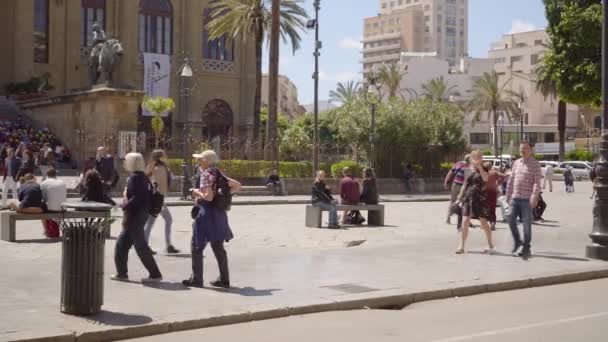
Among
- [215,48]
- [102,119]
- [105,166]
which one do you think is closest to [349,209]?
[105,166]

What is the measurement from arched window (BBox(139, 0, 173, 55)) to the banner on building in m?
1.37

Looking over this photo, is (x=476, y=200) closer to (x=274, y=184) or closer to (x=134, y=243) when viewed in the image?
(x=134, y=243)

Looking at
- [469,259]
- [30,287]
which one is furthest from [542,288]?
[30,287]

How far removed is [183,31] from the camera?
5434 centimetres

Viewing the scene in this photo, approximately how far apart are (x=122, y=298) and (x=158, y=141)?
22395 millimetres

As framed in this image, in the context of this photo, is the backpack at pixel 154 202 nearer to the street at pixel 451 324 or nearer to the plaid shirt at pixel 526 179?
the street at pixel 451 324

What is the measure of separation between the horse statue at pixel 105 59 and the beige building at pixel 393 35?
129 metres

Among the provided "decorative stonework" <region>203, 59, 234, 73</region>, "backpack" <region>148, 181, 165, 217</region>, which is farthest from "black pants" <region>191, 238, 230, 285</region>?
"decorative stonework" <region>203, 59, 234, 73</region>

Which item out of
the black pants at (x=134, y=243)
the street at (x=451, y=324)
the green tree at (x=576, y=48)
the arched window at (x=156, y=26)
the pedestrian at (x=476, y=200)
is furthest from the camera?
the arched window at (x=156, y=26)

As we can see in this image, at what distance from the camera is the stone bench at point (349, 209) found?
732 inches

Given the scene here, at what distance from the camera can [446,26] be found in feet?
586

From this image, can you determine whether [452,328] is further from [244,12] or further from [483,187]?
[244,12]

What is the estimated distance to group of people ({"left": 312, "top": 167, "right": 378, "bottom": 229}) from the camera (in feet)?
60.5

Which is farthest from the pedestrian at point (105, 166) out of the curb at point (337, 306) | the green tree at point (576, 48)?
the curb at point (337, 306)
